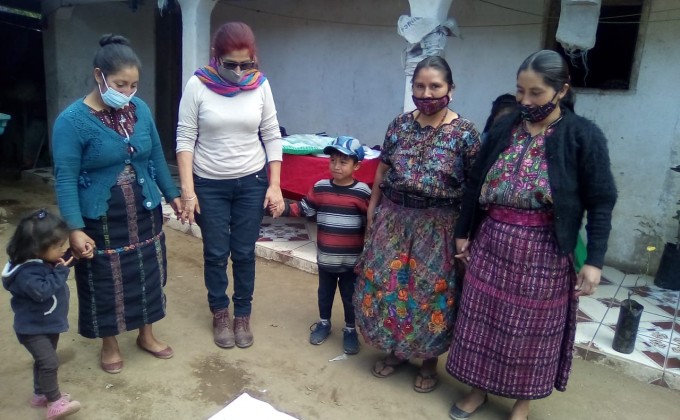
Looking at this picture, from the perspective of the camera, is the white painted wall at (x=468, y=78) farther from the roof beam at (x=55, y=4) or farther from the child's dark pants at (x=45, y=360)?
the child's dark pants at (x=45, y=360)

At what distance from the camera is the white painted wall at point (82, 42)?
7.65 meters

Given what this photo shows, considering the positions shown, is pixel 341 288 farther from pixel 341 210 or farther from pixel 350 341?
pixel 341 210

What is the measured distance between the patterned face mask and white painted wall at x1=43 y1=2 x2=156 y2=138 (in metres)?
6.62

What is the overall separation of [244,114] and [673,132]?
352 cm

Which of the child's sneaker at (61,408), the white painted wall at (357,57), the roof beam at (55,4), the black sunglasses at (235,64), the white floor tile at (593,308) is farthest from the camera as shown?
the roof beam at (55,4)

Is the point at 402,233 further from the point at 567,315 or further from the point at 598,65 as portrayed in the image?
the point at 598,65

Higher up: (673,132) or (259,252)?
(673,132)

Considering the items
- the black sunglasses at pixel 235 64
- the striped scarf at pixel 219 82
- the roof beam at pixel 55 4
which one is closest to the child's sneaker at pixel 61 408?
the striped scarf at pixel 219 82

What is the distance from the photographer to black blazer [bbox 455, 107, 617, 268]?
212cm

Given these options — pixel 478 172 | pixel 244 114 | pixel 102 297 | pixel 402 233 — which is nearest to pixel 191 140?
pixel 244 114

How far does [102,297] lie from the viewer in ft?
8.70

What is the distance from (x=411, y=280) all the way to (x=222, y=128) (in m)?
1.23

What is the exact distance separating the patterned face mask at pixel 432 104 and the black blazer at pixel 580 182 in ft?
1.66

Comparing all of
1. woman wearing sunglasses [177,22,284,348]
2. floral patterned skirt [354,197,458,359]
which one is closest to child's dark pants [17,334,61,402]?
woman wearing sunglasses [177,22,284,348]
